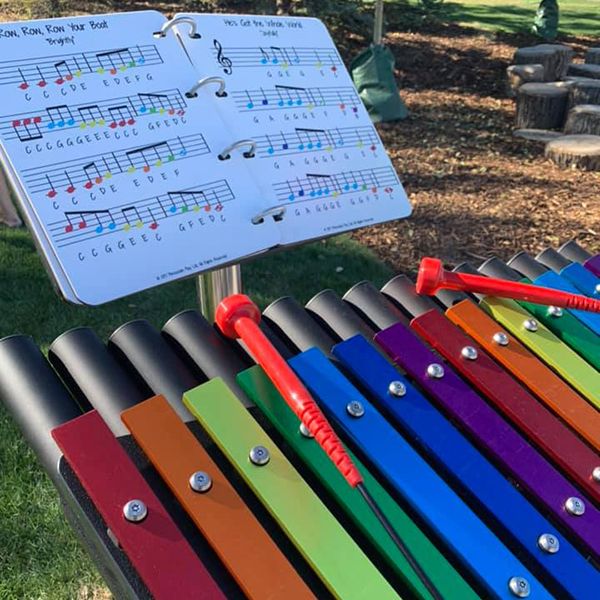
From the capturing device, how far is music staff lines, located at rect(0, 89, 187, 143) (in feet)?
4.75

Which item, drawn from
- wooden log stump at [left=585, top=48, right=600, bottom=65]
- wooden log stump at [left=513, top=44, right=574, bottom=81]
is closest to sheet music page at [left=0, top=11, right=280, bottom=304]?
wooden log stump at [left=513, top=44, right=574, bottom=81]

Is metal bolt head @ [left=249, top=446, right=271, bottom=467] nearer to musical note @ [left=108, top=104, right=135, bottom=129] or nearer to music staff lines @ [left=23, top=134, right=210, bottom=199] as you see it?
music staff lines @ [left=23, top=134, right=210, bottom=199]

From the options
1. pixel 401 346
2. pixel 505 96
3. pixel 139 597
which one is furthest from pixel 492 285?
pixel 505 96

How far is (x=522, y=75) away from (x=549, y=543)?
6.07m

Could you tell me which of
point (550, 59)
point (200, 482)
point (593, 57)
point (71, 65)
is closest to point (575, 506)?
point (200, 482)

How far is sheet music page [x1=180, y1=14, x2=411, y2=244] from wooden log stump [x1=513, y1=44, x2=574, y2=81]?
5.58 metres

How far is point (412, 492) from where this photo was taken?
1.31m

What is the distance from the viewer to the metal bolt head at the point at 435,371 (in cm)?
156

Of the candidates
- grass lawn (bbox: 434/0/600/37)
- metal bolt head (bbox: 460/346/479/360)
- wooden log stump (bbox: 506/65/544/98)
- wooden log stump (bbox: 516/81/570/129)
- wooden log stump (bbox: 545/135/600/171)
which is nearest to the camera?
metal bolt head (bbox: 460/346/479/360)

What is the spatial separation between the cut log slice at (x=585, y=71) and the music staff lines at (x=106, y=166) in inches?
246

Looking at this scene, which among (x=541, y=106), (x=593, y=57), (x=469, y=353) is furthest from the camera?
(x=593, y=57)

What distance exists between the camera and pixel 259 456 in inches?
51.5

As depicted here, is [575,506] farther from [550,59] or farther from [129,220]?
[550,59]

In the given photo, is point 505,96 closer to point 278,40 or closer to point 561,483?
point 278,40
